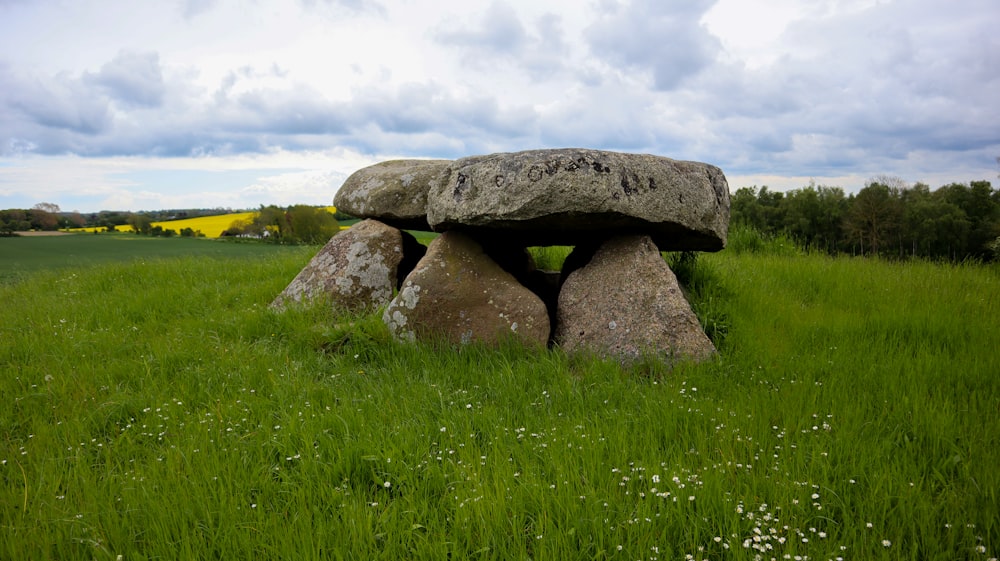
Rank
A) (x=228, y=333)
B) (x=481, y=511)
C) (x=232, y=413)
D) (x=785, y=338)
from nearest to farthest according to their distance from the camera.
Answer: (x=481, y=511) < (x=232, y=413) < (x=785, y=338) < (x=228, y=333)

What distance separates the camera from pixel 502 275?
7305mm

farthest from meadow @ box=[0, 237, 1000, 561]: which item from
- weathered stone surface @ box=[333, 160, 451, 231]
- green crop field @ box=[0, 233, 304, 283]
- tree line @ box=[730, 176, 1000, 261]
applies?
tree line @ box=[730, 176, 1000, 261]

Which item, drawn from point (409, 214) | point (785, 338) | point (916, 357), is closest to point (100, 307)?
point (409, 214)

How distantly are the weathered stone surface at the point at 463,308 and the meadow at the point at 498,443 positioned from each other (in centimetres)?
28

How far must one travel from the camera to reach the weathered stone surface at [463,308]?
6777 millimetres

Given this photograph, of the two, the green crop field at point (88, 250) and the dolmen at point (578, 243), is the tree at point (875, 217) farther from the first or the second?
the green crop field at point (88, 250)

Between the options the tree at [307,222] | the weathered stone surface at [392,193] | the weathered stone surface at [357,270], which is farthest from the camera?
the tree at [307,222]

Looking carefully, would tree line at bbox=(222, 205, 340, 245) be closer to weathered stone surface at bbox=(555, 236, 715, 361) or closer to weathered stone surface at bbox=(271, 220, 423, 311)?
weathered stone surface at bbox=(271, 220, 423, 311)

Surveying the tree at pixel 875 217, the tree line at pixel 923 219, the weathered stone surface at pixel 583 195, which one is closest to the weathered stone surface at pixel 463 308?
the weathered stone surface at pixel 583 195

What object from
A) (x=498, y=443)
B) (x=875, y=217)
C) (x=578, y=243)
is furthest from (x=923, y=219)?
(x=498, y=443)

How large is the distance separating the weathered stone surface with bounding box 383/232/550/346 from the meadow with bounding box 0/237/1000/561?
0.28 m

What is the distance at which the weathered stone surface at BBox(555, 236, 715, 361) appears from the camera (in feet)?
20.9

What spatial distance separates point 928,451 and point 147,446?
611cm

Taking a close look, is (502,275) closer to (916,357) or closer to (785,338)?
(785,338)
